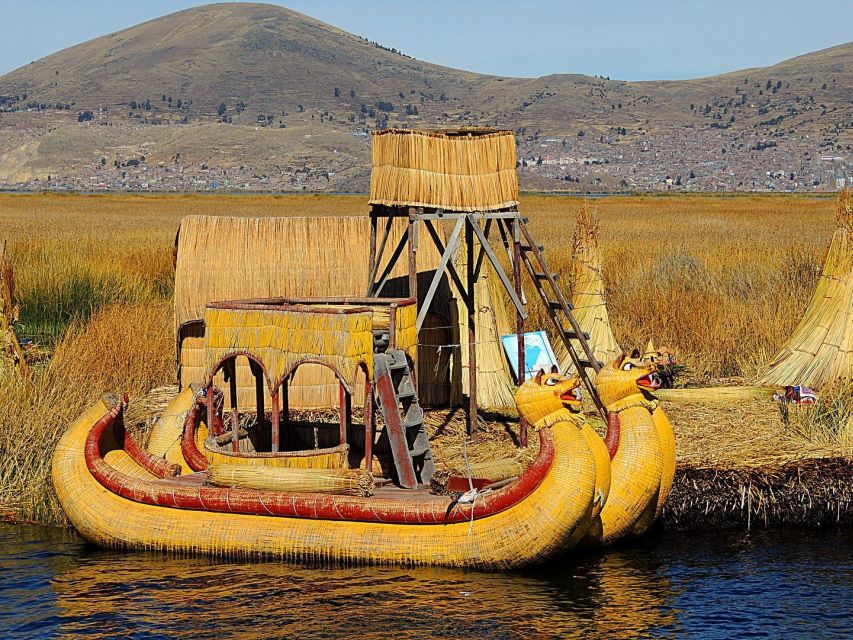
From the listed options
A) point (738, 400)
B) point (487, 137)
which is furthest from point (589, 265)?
point (487, 137)

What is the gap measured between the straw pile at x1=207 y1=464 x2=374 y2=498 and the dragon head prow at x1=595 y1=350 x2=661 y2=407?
221 centimetres

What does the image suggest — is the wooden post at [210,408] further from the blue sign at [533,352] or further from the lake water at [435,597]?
the blue sign at [533,352]

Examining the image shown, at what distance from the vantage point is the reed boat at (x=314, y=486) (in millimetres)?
9906

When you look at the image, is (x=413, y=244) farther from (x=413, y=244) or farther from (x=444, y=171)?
(x=444, y=171)

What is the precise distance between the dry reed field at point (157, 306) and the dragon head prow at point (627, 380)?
5238mm

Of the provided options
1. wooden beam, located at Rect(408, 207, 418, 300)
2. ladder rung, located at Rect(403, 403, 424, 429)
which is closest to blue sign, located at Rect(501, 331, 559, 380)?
wooden beam, located at Rect(408, 207, 418, 300)

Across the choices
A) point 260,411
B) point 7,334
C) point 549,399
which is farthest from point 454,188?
point 7,334

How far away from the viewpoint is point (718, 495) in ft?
38.4

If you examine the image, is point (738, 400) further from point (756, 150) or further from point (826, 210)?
point (756, 150)

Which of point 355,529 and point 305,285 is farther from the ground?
point 305,285

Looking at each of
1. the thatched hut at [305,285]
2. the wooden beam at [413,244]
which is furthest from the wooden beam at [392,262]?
the wooden beam at [413,244]

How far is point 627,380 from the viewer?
10.9 metres

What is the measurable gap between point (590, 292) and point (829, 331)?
10.2 feet

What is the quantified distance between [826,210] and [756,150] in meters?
118
